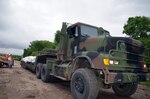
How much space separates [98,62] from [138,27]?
17.3 metres

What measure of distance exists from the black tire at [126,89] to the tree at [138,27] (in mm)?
14018

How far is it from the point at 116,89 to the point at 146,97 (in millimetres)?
1128

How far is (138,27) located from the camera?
22.0m

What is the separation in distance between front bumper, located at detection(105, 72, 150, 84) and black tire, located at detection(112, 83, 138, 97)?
1.11 metres

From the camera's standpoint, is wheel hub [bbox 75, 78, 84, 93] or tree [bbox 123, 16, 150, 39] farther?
tree [bbox 123, 16, 150, 39]

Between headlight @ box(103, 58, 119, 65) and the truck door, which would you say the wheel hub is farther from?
the truck door

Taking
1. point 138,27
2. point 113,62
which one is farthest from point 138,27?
point 113,62

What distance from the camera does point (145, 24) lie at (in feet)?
71.9

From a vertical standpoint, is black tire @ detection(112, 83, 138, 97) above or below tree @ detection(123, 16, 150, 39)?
below

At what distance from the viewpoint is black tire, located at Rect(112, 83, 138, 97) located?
7770 mm

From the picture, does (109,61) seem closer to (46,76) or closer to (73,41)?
(73,41)

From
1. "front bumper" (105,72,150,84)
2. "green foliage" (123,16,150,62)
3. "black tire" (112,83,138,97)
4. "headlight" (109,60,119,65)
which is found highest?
"green foliage" (123,16,150,62)

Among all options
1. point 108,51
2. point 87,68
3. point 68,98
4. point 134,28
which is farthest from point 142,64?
point 134,28

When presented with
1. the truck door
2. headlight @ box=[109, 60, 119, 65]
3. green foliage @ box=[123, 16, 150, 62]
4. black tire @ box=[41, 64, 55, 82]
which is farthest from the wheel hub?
green foliage @ box=[123, 16, 150, 62]
